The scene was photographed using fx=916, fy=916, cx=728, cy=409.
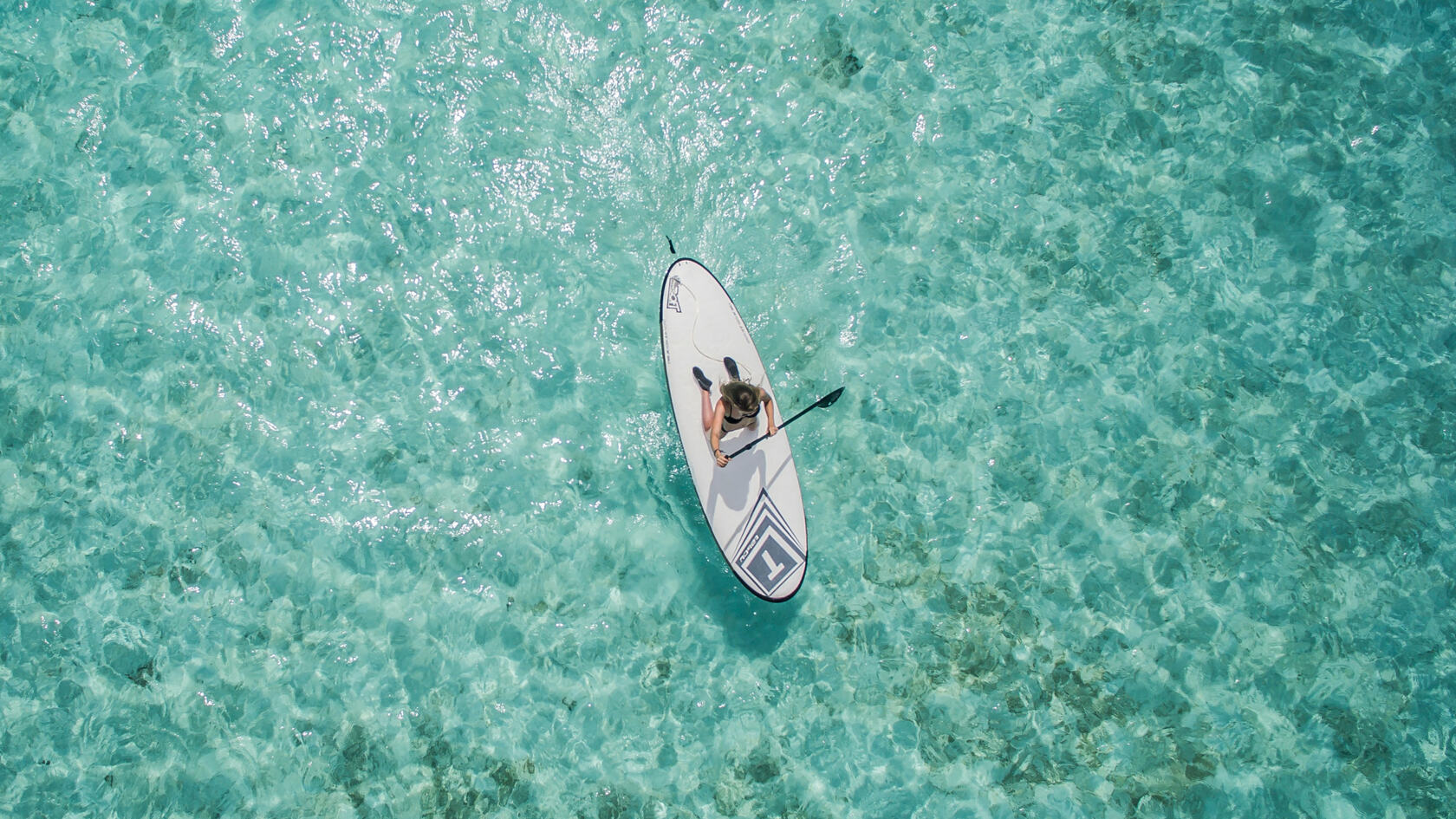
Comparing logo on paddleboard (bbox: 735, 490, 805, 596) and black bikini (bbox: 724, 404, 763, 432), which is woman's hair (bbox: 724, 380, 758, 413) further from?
logo on paddleboard (bbox: 735, 490, 805, 596)

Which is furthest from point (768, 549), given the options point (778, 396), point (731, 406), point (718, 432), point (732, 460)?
point (778, 396)

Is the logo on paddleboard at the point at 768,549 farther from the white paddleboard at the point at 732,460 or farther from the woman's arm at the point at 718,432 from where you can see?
the woman's arm at the point at 718,432

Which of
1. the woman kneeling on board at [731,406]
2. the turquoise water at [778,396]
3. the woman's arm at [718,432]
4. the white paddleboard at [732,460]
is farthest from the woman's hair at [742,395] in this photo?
the turquoise water at [778,396]

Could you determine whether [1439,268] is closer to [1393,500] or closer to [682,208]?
[1393,500]

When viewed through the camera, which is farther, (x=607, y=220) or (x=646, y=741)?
(x=607, y=220)

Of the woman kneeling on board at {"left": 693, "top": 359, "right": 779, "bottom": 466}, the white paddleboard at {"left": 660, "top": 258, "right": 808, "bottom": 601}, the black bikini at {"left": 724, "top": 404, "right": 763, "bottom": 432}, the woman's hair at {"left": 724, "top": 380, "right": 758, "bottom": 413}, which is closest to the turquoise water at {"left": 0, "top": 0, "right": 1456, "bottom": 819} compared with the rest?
the white paddleboard at {"left": 660, "top": 258, "right": 808, "bottom": 601}

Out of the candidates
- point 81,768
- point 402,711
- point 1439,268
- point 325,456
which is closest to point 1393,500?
point 1439,268

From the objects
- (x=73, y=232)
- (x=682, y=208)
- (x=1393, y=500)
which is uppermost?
(x=73, y=232)
